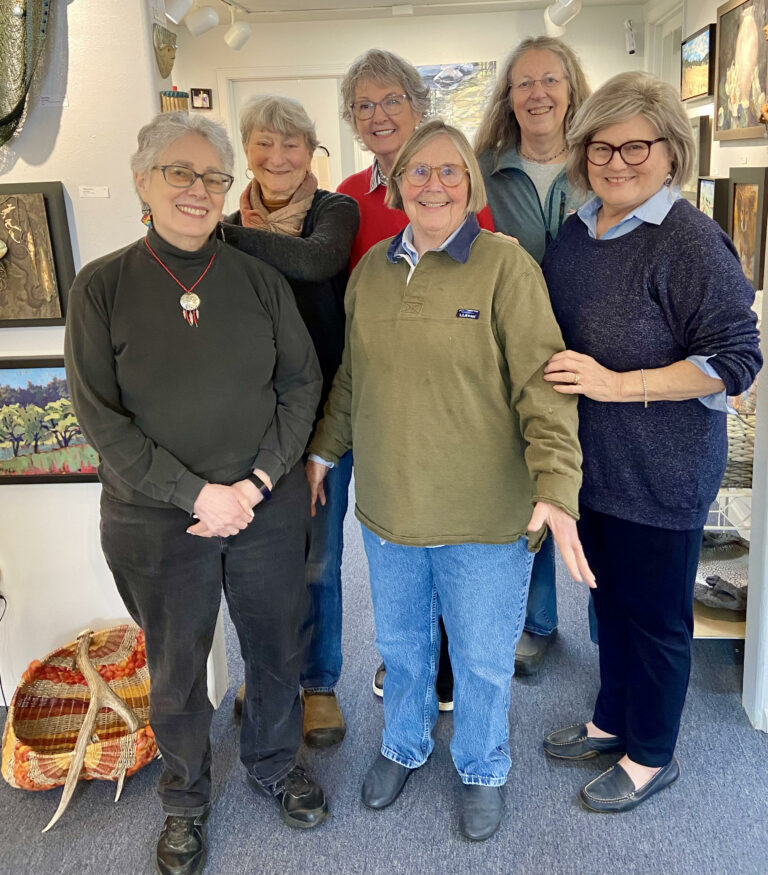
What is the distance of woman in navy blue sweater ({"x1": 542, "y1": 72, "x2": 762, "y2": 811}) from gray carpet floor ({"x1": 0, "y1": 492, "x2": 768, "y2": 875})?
1.04 feet

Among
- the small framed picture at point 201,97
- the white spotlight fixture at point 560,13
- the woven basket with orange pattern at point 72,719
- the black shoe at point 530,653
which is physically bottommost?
the black shoe at point 530,653

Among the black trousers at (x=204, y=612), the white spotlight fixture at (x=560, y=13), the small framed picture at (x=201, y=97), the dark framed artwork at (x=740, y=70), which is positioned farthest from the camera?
the small framed picture at (x=201, y=97)

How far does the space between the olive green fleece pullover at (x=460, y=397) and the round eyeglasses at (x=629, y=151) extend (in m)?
0.24

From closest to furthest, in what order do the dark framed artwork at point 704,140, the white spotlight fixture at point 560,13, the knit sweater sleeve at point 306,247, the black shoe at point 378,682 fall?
the knit sweater sleeve at point 306,247 → the black shoe at point 378,682 → the dark framed artwork at point 704,140 → the white spotlight fixture at point 560,13

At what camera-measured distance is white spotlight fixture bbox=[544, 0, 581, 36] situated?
4.20 metres

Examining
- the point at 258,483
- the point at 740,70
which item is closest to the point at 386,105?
the point at 258,483

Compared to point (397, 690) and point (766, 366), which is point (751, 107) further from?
point (397, 690)

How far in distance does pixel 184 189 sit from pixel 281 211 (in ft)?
1.09

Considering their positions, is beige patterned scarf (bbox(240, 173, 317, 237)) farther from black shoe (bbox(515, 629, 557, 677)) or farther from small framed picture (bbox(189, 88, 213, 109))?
small framed picture (bbox(189, 88, 213, 109))

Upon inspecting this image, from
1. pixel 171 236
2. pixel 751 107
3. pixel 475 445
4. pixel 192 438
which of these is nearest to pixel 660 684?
→ pixel 475 445

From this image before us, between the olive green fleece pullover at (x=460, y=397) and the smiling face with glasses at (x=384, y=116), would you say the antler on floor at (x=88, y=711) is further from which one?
the smiling face with glasses at (x=384, y=116)

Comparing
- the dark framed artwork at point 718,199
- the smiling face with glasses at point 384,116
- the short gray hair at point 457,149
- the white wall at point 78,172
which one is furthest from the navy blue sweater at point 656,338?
the dark framed artwork at point 718,199

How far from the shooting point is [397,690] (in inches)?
74.0

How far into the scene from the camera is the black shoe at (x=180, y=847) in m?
1.71
